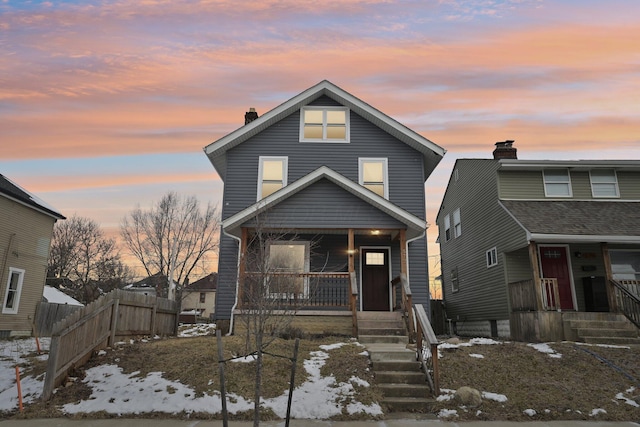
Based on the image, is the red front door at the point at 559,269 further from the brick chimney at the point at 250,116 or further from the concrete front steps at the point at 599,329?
the brick chimney at the point at 250,116

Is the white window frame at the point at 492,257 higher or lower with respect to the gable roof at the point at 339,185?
lower

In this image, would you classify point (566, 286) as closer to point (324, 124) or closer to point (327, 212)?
point (327, 212)

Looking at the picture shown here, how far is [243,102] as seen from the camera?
18.8 m

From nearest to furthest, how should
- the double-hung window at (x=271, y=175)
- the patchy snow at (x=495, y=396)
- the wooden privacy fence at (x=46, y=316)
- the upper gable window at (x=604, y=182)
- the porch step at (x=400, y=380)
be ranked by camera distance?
1. the porch step at (x=400, y=380)
2. the patchy snow at (x=495, y=396)
3. the double-hung window at (x=271, y=175)
4. the upper gable window at (x=604, y=182)
5. the wooden privacy fence at (x=46, y=316)

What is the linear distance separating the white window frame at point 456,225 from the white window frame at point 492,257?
151 inches

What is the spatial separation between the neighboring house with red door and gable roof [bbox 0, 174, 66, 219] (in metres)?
19.7

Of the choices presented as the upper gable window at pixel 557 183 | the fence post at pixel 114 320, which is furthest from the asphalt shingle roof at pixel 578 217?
the fence post at pixel 114 320

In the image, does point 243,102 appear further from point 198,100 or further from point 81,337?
point 81,337

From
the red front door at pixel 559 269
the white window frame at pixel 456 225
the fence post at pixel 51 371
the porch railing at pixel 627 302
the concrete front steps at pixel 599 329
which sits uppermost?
the white window frame at pixel 456 225

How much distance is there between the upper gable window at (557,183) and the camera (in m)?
17.4

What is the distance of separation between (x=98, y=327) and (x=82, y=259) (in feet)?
132

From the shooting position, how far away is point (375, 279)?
15.7 meters

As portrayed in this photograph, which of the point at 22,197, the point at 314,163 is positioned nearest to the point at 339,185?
the point at 314,163

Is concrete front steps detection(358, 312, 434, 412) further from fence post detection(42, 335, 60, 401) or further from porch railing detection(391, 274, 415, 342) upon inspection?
fence post detection(42, 335, 60, 401)
